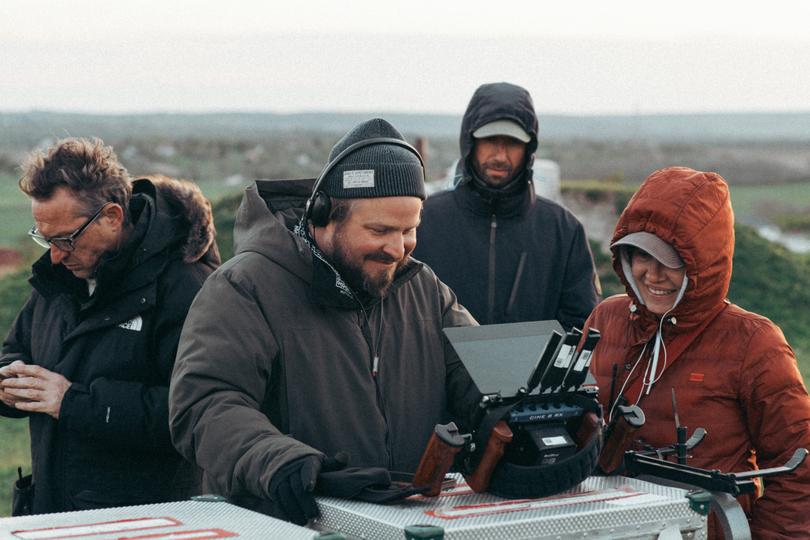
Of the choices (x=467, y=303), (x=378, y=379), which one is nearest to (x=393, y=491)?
(x=378, y=379)

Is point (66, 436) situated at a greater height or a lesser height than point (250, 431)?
lesser

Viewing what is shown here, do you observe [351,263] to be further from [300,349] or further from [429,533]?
[429,533]

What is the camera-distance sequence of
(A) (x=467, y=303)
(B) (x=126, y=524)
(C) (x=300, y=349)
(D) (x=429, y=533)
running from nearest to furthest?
(D) (x=429, y=533)
(B) (x=126, y=524)
(C) (x=300, y=349)
(A) (x=467, y=303)

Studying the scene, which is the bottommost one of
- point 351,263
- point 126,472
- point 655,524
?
point 126,472

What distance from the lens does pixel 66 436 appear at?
4129 mm

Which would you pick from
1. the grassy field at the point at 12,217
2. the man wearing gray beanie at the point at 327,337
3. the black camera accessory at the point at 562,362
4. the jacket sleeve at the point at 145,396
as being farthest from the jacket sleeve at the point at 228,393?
the grassy field at the point at 12,217

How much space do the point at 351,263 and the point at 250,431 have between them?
55 centimetres

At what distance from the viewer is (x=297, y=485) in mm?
2625

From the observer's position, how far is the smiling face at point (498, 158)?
5.24 meters

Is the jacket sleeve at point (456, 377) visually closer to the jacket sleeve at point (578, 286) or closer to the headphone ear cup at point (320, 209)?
the headphone ear cup at point (320, 209)

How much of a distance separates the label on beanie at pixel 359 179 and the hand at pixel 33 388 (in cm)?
157

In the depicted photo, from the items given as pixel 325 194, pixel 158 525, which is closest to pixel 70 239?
pixel 325 194

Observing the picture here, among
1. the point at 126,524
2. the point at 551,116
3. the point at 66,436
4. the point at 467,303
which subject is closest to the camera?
the point at 126,524

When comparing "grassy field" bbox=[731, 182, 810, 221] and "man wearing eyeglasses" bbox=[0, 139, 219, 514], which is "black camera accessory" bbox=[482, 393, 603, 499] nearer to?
"man wearing eyeglasses" bbox=[0, 139, 219, 514]
